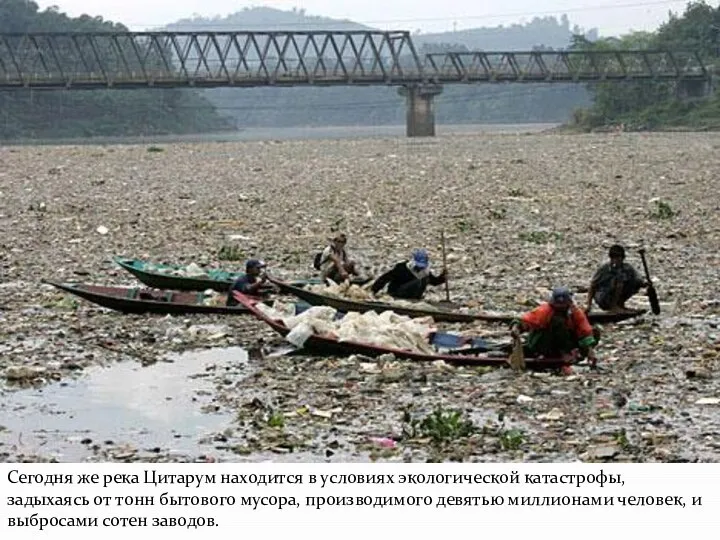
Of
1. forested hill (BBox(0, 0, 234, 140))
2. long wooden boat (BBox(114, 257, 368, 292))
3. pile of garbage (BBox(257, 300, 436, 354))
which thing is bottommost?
pile of garbage (BBox(257, 300, 436, 354))

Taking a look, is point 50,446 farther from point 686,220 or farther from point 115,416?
point 686,220

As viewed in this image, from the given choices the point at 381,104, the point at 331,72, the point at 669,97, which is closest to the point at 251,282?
the point at 331,72

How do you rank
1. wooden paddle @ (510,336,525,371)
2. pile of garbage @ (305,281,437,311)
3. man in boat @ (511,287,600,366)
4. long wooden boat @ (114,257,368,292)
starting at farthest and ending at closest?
long wooden boat @ (114,257,368,292) → pile of garbage @ (305,281,437,311) → wooden paddle @ (510,336,525,371) → man in boat @ (511,287,600,366)

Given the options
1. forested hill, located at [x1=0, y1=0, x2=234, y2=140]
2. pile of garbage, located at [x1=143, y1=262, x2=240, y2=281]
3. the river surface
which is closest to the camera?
pile of garbage, located at [x1=143, y1=262, x2=240, y2=281]

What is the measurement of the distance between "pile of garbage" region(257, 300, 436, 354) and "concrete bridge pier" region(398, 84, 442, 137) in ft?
226

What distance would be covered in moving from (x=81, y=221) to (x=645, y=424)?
17121 mm

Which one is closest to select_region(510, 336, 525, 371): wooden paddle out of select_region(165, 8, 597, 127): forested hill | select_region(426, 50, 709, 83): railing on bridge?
select_region(426, 50, 709, 83): railing on bridge

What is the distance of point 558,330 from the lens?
1099 centimetres

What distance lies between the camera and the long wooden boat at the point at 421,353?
11133mm

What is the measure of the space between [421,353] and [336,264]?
11.7 ft

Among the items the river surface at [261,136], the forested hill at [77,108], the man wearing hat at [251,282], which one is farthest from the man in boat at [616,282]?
the forested hill at [77,108]

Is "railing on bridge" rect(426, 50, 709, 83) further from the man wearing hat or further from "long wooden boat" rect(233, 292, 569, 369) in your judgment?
"long wooden boat" rect(233, 292, 569, 369)

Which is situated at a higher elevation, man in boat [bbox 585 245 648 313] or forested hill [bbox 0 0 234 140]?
forested hill [bbox 0 0 234 140]

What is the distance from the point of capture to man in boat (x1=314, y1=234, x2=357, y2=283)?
49.0ft
